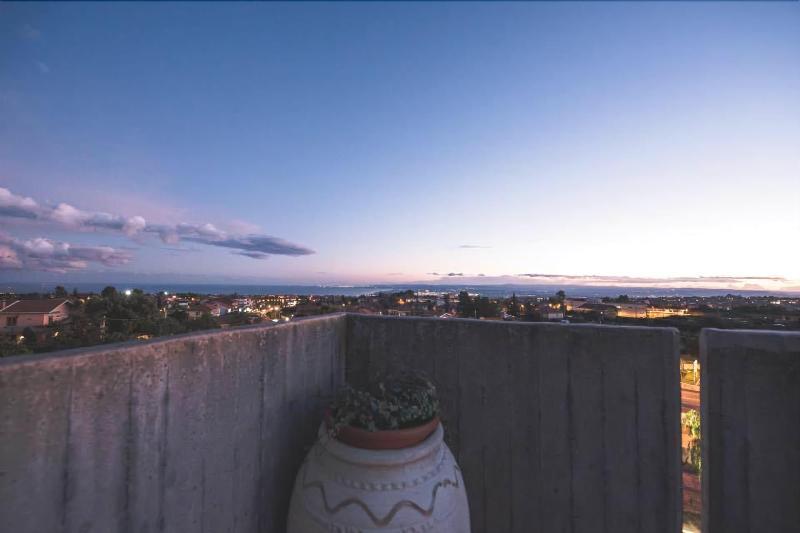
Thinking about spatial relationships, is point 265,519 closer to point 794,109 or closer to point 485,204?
point 794,109

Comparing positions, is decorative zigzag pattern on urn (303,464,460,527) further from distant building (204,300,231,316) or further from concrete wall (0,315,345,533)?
distant building (204,300,231,316)

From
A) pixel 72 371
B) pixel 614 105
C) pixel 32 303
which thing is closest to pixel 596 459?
pixel 72 371

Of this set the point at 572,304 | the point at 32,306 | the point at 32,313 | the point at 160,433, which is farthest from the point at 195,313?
the point at 160,433

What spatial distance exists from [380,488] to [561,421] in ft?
3.80

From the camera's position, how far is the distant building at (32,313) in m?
29.9

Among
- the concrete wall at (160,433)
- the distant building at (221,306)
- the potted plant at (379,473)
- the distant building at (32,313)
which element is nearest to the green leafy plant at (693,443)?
the potted plant at (379,473)

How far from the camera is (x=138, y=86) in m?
6.86

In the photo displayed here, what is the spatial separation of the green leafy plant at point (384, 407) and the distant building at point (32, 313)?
40.0 m

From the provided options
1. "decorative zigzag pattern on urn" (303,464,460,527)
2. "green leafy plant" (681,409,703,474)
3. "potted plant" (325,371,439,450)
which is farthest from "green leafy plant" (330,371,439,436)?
"green leafy plant" (681,409,703,474)

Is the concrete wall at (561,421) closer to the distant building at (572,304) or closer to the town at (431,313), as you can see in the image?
the town at (431,313)

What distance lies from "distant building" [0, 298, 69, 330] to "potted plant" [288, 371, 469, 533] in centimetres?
3996

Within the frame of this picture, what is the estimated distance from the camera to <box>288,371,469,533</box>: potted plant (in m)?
1.47

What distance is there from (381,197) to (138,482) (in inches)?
652

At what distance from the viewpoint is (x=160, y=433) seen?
A: 4.39 feet
